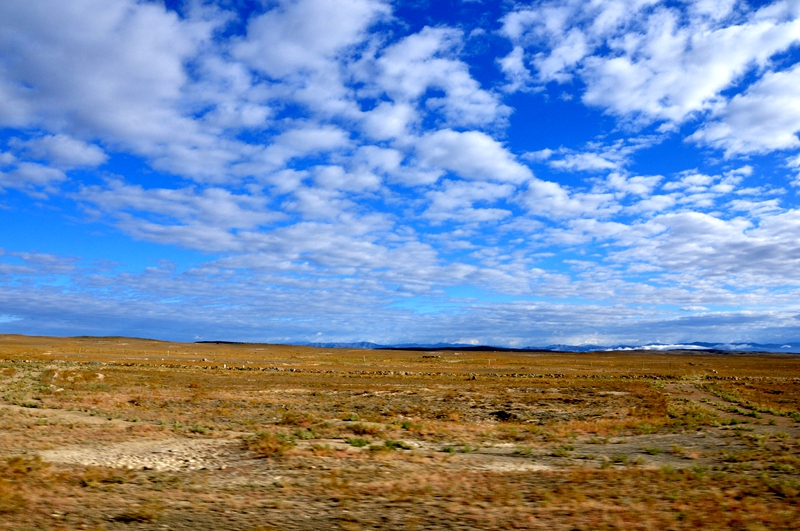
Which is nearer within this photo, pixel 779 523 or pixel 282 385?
pixel 779 523

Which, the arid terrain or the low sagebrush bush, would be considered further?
the low sagebrush bush

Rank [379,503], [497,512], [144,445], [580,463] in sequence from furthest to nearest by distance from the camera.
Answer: [144,445], [580,463], [379,503], [497,512]

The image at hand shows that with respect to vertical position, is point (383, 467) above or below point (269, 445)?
below

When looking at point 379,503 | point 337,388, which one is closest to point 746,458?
point 379,503

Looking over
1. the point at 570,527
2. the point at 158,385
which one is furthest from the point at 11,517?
the point at 158,385

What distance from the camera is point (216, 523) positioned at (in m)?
10.1

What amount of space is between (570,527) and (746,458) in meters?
10.1

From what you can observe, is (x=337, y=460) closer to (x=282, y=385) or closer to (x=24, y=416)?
(x=24, y=416)

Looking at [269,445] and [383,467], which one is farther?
[269,445]

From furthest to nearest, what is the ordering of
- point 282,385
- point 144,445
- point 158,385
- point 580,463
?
1. point 282,385
2. point 158,385
3. point 144,445
4. point 580,463

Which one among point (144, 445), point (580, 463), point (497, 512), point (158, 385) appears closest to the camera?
point (497, 512)

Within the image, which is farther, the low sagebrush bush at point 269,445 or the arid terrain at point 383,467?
the low sagebrush bush at point 269,445

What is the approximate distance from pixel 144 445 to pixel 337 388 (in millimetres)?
28445

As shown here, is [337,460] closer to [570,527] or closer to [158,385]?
[570,527]
